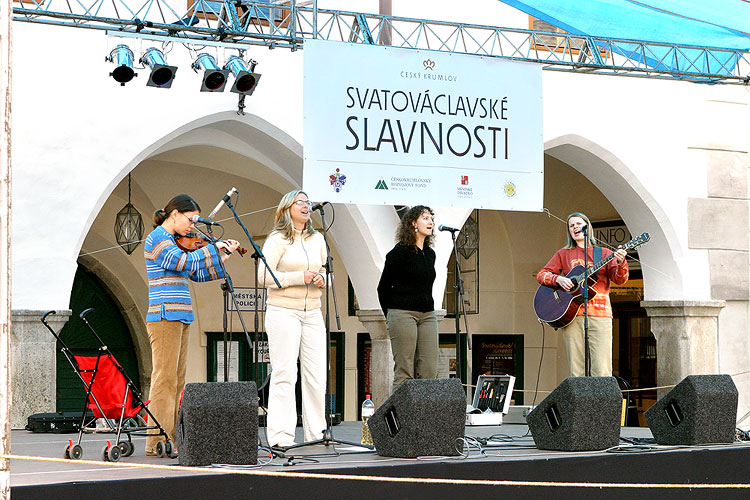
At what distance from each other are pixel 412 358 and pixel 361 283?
13.5ft

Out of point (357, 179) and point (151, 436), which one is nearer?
point (151, 436)

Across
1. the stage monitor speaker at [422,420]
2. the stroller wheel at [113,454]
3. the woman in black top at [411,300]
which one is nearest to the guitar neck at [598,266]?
the woman in black top at [411,300]

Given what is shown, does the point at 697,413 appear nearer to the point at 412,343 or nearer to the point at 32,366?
the point at 412,343

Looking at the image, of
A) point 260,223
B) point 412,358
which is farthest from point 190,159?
point 412,358

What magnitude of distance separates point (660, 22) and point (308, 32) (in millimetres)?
2943

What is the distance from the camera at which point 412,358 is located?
22.7ft

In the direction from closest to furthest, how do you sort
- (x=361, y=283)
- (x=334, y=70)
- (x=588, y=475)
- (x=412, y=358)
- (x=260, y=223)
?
(x=588, y=475) → (x=412, y=358) → (x=334, y=70) → (x=361, y=283) → (x=260, y=223)

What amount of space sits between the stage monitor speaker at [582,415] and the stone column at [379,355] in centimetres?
445

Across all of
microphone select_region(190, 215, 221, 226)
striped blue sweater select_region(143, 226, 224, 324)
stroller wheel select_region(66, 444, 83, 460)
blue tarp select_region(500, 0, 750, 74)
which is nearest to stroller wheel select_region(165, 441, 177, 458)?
stroller wheel select_region(66, 444, 83, 460)

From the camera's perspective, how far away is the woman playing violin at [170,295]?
6.02 meters

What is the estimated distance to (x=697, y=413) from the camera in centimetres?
663

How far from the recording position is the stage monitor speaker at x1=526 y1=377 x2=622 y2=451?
623cm

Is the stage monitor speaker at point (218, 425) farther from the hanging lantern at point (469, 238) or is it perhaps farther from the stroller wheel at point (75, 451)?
the hanging lantern at point (469, 238)

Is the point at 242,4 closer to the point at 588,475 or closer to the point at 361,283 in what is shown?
the point at 361,283
